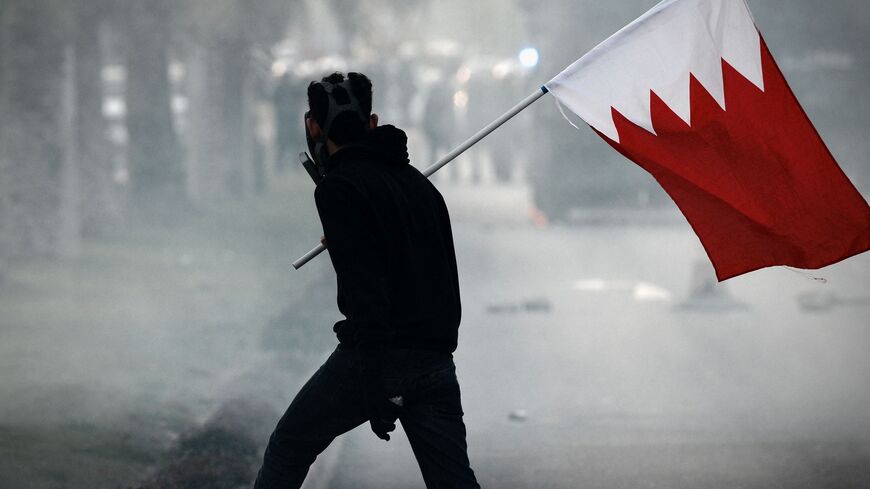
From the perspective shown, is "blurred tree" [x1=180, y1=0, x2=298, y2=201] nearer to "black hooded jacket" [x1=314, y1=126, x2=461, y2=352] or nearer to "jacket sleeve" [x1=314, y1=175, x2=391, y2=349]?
"black hooded jacket" [x1=314, y1=126, x2=461, y2=352]

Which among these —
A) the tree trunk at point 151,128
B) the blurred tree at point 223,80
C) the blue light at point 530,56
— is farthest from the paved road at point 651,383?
the blurred tree at point 223,80

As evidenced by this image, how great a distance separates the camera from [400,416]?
4266 millimetres

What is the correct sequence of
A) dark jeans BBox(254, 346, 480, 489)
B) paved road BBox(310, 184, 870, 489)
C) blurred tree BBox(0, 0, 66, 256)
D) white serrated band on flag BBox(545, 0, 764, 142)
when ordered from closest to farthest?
dark jeans BBox(254, 346, 480, 489)
white serrated band on flag BBox(545, 0, 764, 142)
paved road BBox(310, 184, 870, 489)
blurred tree BBox(0, 0, 66, 256)

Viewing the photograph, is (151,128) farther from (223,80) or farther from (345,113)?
(345,113)

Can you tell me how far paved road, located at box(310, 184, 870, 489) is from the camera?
7180mm

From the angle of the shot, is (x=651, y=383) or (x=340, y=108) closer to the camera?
(x=340, y=108)

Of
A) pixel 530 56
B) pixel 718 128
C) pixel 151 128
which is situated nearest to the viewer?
pixel 718 128

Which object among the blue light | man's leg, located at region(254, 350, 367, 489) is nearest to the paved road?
man's leg, located at region(254, 350, 367, 489)

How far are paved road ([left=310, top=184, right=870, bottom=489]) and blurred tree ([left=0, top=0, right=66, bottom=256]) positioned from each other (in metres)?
5.53

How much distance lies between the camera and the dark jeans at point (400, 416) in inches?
165

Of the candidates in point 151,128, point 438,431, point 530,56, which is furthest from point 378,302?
point 151,128

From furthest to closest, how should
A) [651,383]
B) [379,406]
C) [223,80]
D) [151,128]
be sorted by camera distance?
[223,80] → [151,128] → [651,383] → [379,406]

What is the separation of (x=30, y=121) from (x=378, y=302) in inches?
556

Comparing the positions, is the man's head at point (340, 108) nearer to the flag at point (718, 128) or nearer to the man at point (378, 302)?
the man at point (378, 302)
